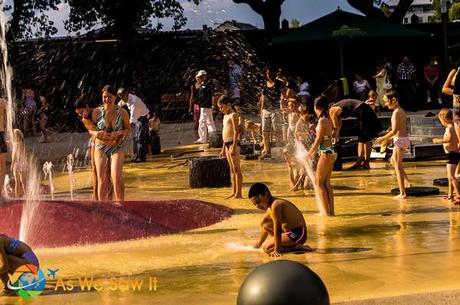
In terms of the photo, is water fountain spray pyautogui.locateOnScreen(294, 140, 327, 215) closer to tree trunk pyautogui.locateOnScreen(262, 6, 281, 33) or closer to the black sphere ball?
the black sphere ball

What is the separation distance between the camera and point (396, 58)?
96.8 ft

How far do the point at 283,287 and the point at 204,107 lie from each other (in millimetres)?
15721

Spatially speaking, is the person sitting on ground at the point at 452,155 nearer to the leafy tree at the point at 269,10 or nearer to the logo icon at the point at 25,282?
the logo icon at the point at 25,282

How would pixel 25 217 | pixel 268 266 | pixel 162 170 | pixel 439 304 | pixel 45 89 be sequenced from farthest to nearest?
pixel 45 89 < pixel 162 170 < pixel 25 217 < pixel 439 304 < pixel 268 266

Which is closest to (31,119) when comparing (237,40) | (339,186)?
(237,40)

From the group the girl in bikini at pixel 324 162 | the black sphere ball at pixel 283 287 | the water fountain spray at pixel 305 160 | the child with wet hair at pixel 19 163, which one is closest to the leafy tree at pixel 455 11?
the water fountain spray at pixel 305 160

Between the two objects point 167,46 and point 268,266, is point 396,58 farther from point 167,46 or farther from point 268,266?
point 268,266

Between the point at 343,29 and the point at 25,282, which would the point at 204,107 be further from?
the point at 25,282

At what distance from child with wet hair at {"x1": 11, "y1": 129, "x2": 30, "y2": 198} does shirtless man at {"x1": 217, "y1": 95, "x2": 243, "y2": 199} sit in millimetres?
2874

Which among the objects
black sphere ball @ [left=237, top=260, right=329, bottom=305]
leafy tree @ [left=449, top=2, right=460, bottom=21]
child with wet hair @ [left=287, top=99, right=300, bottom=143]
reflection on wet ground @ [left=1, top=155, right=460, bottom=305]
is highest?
leafy tree @ [left=449, top=2, right=460, bottom=21]

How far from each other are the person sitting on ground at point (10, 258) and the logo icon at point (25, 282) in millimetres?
30

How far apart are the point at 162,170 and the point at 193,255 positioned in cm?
817

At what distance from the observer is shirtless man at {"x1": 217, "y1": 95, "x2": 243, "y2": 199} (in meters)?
12.2

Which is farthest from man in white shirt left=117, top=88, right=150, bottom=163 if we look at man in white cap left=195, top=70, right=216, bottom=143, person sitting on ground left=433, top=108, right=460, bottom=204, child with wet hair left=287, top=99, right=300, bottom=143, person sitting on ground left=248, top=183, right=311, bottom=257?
person sitting on ground left=248, top=183, right=311, bottom=257
